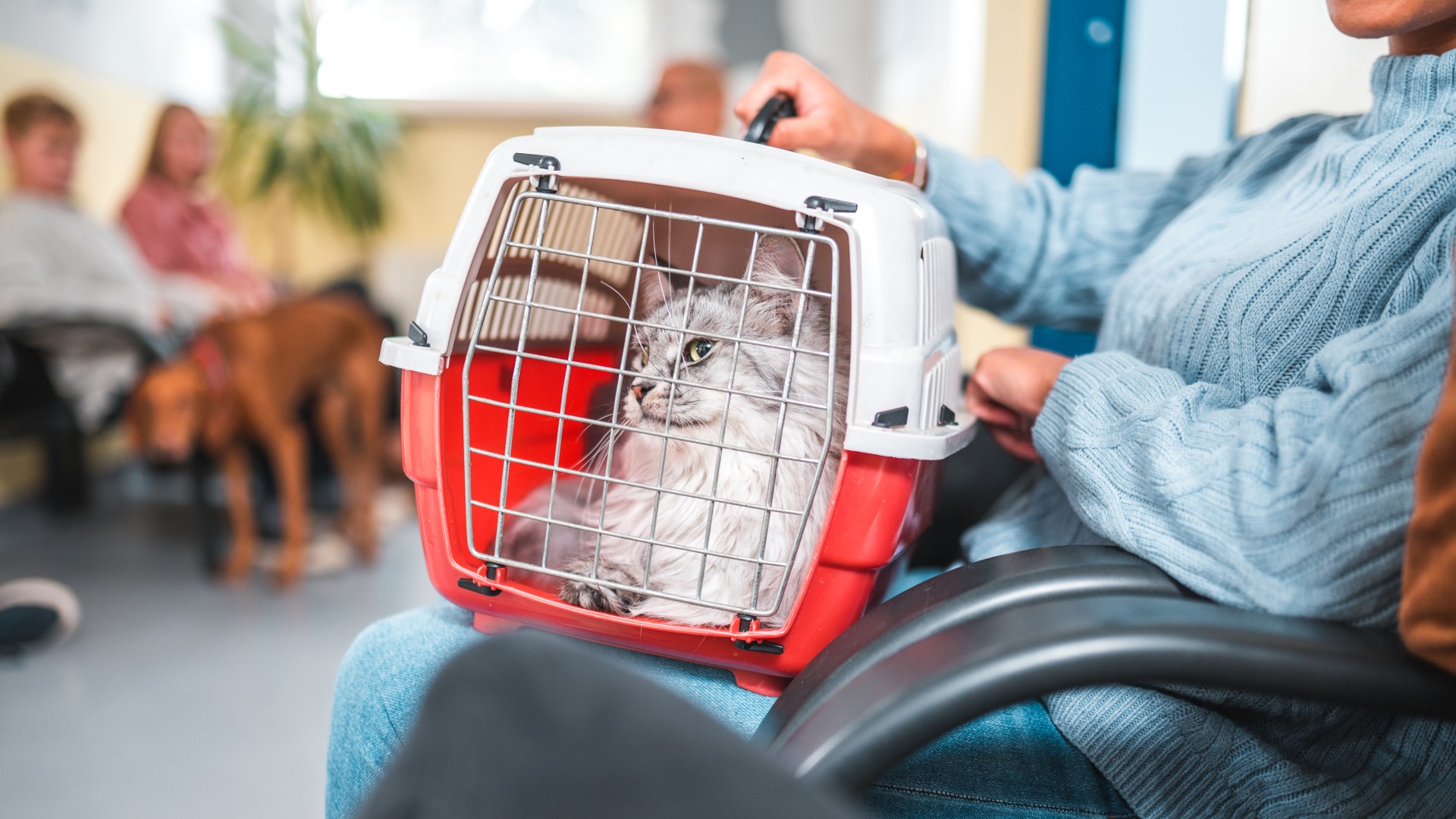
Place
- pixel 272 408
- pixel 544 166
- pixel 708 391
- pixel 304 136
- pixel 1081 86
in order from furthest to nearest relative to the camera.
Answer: pixel 304 136 < pixel 272 408 < pixel 1081 86 < pixel 708 391 < pixel 544 166

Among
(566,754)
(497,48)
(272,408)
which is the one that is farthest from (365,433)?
(566,754)

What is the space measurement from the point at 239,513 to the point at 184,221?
1.51 m

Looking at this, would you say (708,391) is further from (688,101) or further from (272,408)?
(688,101)

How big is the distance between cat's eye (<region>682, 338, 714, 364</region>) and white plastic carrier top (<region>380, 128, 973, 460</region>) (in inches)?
7.4

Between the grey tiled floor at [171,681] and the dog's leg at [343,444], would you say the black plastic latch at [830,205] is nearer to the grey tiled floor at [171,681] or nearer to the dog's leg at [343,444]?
the grey tiled floor at [171,681]

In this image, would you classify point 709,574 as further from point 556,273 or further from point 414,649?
point 556,273

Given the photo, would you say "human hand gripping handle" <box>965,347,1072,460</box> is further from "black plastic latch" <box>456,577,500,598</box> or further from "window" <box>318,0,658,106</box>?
"window" <box>318,0,658,106</box>

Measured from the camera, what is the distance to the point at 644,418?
31.4 inches

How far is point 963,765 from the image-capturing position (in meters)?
0.63

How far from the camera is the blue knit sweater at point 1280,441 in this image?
1.68 ft

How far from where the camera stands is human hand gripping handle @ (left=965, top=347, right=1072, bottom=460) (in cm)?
80

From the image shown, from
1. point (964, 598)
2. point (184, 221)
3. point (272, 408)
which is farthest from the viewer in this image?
point (184, 221)

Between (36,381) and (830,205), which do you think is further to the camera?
(36,381)

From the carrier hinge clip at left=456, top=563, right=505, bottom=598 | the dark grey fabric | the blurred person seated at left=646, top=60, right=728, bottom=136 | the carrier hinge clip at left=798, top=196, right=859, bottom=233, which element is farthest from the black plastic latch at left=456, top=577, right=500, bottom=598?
the blurred person seated at left=646, top=60, right=728, bottom=136
